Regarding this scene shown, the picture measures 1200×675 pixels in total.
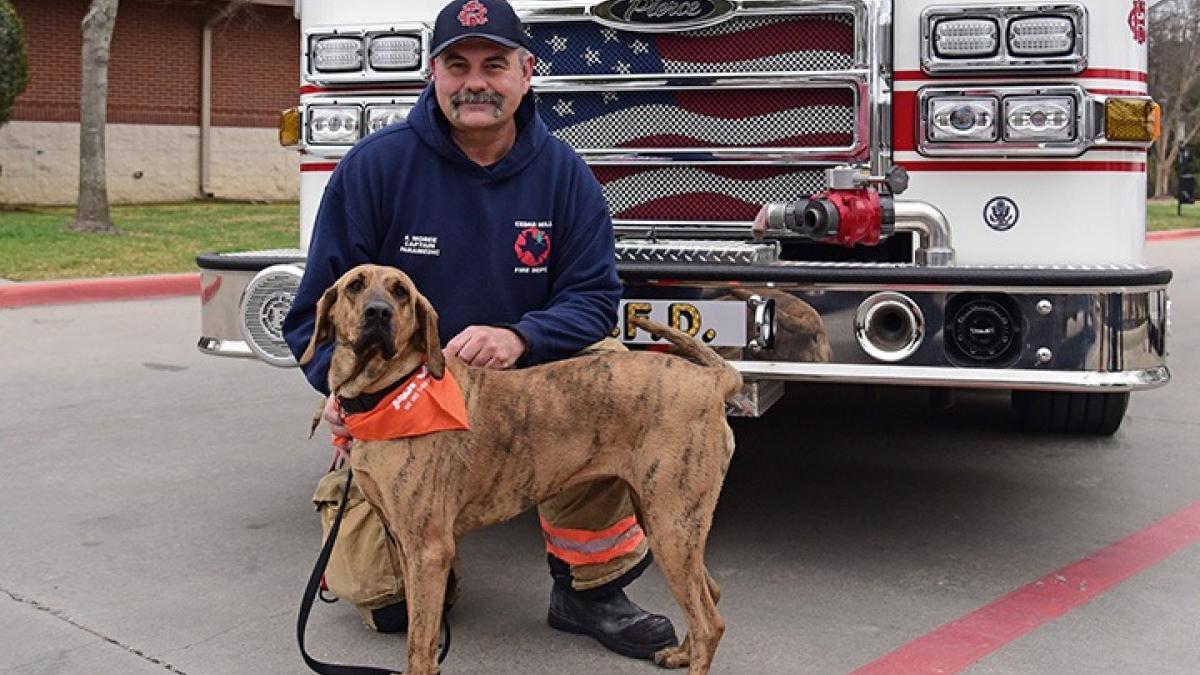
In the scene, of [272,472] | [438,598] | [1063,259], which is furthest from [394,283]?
[272,472]

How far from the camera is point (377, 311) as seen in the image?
3.19 meters

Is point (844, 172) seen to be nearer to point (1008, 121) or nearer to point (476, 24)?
point (1008, 121)

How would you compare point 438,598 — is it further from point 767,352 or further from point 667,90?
point 667,90

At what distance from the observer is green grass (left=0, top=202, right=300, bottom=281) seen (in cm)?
1319

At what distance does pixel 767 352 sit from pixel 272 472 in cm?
249

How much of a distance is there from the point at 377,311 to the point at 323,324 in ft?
0.82

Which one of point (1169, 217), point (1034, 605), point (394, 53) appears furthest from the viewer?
point (1169, 217)

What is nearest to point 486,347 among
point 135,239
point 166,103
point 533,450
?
point 533,450

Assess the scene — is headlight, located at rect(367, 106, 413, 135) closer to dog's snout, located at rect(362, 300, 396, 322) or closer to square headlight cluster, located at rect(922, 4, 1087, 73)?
square headlight cluster, located at rect(922, 4, 1087, 73)

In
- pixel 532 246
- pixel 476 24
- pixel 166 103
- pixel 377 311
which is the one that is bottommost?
pixel 377 311

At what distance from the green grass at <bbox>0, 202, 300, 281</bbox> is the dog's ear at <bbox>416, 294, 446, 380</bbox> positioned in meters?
9.91

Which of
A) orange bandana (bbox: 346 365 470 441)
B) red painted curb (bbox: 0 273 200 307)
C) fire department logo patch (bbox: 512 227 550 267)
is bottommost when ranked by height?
red painted curb (bbox: 0 273 200 307)

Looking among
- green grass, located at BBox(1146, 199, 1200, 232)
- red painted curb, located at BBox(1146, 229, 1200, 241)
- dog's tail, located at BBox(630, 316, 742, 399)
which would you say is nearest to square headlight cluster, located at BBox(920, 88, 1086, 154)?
dog's tail, located at BBox(630, 316, 742, 399)

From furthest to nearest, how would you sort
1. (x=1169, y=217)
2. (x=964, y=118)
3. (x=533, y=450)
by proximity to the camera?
(x=1169, y=217)
(x=964, y=118)
(x=533, y=450)
